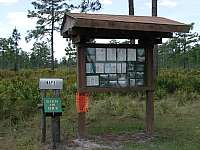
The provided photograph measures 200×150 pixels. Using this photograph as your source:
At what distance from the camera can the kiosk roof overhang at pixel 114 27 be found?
7773 millimetres

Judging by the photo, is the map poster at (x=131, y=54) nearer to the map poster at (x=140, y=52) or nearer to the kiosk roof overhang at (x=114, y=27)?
the map poster at (x=140, y=52)

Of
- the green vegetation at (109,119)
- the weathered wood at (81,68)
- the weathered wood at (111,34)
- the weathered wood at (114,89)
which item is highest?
the weathered wood at (111,34)

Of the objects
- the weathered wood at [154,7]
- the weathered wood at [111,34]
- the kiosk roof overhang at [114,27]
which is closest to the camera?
the kiosk roof overhang at [114,27]

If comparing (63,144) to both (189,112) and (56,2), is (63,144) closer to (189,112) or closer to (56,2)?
(189,112)

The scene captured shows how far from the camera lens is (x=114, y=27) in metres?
7.87

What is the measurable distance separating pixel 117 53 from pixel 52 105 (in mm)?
1790

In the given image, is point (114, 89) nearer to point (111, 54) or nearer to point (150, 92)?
point (111, 54)

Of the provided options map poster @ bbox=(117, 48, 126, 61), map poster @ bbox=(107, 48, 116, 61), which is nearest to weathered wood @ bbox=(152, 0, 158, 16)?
map poster @ bbox=(117, 48, 126, 61)

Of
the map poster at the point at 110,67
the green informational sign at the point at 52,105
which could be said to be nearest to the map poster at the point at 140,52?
the map poster at the point at 110,67

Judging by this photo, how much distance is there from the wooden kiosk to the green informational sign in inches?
27.6

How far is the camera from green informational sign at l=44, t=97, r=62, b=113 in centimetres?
778

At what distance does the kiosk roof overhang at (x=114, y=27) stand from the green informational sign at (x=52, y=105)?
138 cm

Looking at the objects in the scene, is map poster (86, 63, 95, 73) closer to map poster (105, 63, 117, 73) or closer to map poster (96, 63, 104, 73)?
map poster (96, 63, 104, 73)

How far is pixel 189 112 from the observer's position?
40.1 feet
